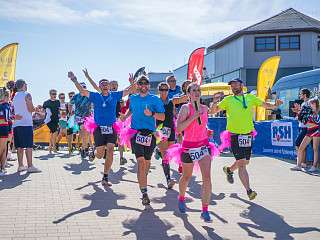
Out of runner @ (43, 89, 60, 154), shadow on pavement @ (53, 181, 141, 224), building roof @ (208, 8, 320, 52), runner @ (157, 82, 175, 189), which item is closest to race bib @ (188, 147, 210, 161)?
shadow on pavement @ (53, 181, 141, 224)

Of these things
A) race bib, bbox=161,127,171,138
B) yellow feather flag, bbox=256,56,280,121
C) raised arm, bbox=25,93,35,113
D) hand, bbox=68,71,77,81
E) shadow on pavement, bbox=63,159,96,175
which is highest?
yellow feather flag, bbox=256,56,280,121

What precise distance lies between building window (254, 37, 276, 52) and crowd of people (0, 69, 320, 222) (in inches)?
1181

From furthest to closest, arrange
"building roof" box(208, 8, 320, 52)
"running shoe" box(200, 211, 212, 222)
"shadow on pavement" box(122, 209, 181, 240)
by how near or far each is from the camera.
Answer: "building roof" box(208, 8, 320, 52)
"running shoe" box(200, 211, 212, 222)
"shadow on pavement" box(122, 209, 181, 240)

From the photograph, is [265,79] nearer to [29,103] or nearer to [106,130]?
[29,103]

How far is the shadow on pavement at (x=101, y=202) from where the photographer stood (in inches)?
259

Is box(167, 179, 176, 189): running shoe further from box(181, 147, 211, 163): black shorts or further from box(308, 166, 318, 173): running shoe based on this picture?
box(308, 166, 318, 173): running shoe

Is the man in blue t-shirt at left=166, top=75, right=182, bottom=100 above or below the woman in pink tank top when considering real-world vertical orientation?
above

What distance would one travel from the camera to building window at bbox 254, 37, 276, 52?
134 ft

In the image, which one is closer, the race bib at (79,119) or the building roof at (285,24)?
the race bib at (79,119)

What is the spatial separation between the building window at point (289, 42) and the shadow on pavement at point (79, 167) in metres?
31.8

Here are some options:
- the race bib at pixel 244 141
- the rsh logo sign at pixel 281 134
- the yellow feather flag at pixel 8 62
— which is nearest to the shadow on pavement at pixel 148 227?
the race bib at pixel 244 141

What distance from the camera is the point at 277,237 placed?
5535 millimetres

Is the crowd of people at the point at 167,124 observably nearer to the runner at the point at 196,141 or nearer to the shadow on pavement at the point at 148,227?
the runner at the point at 196,141

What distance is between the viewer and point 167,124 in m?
8.90
